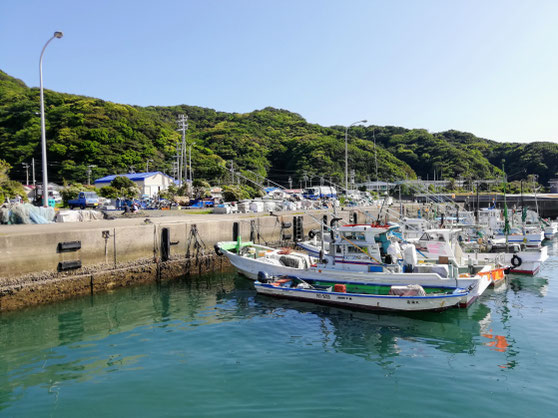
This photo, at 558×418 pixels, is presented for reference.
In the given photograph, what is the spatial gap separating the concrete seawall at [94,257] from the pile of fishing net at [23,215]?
2.56 m

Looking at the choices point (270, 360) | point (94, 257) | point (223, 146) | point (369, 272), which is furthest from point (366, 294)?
point (223, 146)

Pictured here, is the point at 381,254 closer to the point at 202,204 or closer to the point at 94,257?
the point at 94,257

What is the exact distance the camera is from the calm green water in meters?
7.92

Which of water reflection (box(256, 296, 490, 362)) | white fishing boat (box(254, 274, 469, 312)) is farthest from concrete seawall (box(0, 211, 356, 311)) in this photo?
water reflection (box(256, 296, 490, 362))

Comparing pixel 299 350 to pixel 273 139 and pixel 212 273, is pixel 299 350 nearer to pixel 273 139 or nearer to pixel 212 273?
pixel 212 273

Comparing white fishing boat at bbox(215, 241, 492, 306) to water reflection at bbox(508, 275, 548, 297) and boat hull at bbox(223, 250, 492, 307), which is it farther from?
water reflection at bbox(508, 275, 548, 297)

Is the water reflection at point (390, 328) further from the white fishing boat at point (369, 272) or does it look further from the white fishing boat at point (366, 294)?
the white fishing boat at point (369, 272)

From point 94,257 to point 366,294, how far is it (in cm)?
1112

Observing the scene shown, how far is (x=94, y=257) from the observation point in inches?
653

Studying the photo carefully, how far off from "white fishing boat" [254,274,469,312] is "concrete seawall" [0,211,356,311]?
5.90 metres

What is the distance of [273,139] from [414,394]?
5524 inches

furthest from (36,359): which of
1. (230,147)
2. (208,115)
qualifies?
(208,115)

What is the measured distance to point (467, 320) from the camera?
13758 millimetres

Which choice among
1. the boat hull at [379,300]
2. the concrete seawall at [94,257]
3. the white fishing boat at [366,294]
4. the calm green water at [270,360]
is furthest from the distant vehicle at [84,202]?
the boat hull at [379,300]
